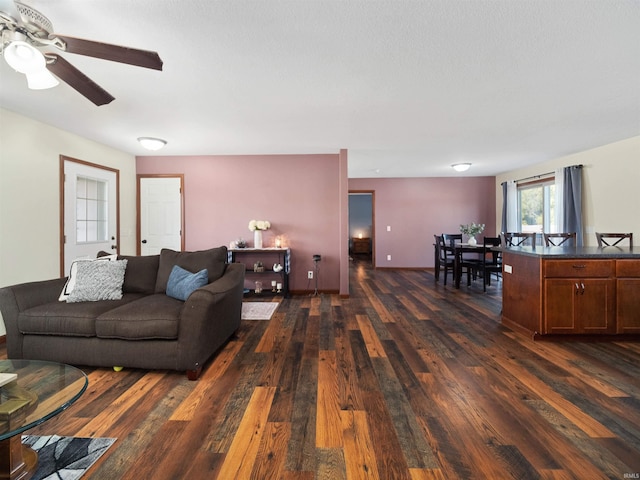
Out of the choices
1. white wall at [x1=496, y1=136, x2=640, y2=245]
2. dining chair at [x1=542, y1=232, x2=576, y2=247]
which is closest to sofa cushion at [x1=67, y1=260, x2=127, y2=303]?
dining chair at [x1=542, y1=232, x2=576, y2=247]

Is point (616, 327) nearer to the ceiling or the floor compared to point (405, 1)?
nearer to the floor

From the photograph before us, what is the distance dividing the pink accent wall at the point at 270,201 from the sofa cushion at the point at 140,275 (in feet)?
6.45

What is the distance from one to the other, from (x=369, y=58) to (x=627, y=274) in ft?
10.2

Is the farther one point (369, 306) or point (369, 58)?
point (369, 306)

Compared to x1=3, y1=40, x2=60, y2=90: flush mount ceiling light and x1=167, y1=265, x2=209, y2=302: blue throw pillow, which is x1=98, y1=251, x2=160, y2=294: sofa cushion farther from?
x1=3, y1=40, x2=60, y2=90: flush mount ceiling light

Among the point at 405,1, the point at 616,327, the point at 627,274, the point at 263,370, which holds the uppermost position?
the point at 405,1

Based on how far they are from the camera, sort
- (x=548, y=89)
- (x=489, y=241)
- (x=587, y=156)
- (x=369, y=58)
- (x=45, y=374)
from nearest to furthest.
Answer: (x=45, y=374)
(x=369, y=58)
(x=548, y=89)
(x=587, y=156)
(x=489, y=241)

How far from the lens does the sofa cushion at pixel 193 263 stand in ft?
9.60

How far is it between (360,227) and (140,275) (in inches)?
336

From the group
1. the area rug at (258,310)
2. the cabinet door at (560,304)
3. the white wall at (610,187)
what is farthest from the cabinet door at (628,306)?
the area rug at (258,310)

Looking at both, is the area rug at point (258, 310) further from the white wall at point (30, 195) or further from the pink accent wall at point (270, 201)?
the white wall at point (30, 195)

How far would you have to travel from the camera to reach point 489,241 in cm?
536

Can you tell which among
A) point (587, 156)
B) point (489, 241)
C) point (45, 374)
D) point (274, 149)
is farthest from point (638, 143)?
point (45, 374)

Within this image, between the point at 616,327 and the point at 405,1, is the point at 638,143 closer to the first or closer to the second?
the point at 616,327
